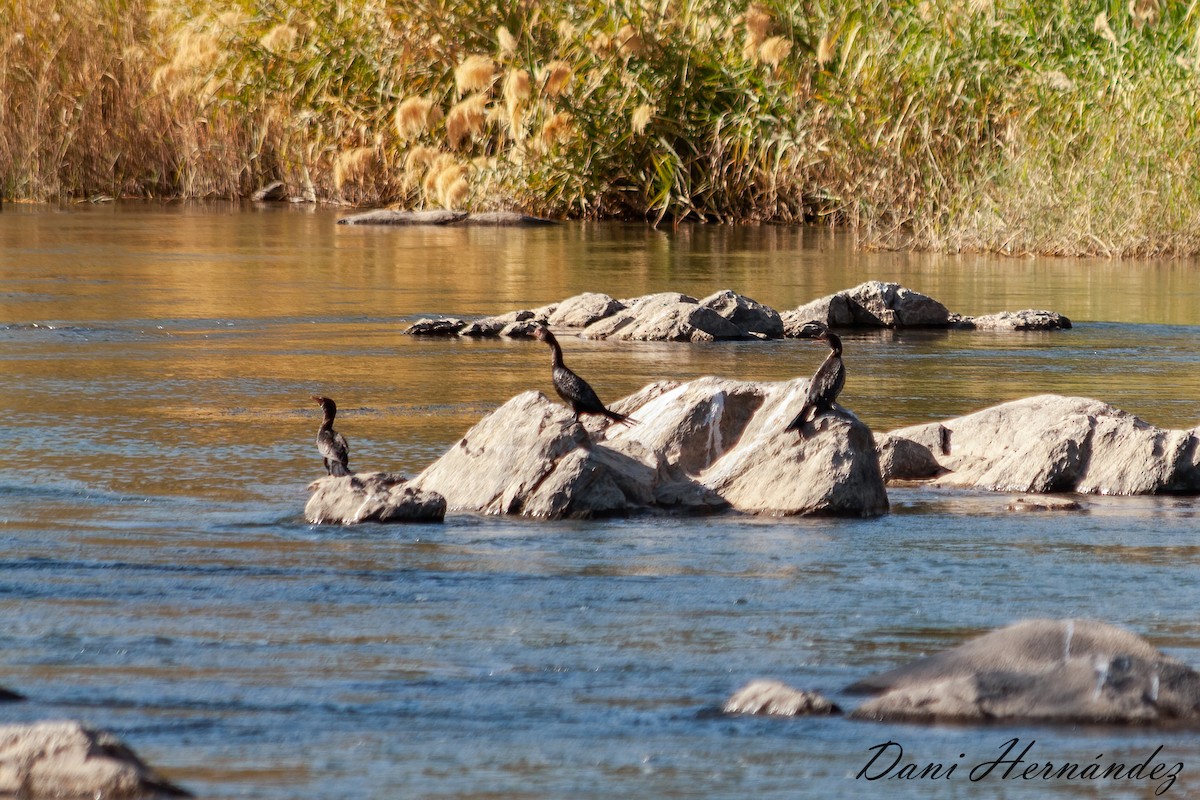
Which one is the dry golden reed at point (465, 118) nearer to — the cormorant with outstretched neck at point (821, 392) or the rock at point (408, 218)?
the rock at point (408, 218)

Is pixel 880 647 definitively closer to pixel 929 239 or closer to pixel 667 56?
pixel 929 239

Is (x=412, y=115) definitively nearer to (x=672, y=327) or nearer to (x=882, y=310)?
(x=882, y=310)

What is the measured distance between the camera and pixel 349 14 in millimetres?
26484

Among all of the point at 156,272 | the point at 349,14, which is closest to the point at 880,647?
the point at 156,272

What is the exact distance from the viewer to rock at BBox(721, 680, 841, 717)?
4270mm

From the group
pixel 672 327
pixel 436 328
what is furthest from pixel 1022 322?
pixel 436 328

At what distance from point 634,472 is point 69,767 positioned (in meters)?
3.58

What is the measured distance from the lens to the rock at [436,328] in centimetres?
1246

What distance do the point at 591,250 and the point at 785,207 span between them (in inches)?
197

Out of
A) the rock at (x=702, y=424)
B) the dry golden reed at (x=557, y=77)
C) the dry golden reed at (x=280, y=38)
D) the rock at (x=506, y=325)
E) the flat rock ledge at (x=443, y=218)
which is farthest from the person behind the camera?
the dry golden reed at (x=280, y=38)

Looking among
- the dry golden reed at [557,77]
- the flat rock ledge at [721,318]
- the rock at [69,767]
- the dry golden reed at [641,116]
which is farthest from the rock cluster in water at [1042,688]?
the dry golden reed at [557,77]

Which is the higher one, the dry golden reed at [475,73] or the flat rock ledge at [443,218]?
the dry golden reed at [475,73]

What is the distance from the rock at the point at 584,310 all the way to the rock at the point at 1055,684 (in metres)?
8.59

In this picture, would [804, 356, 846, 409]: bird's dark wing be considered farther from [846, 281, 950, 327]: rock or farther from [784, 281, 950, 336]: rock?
[846, 281, 950, 327]: rock
